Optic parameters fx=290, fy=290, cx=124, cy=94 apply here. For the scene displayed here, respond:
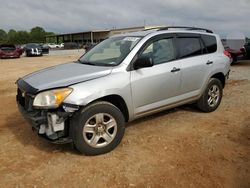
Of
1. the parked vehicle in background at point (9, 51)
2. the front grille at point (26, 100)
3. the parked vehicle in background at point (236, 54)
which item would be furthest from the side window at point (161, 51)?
the parked vehicle in background at point (9, 51)

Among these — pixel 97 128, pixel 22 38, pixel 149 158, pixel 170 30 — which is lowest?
pixel 149 158

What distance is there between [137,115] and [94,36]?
75.5 metres

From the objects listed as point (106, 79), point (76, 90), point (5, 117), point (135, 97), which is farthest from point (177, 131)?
point (5, 117)

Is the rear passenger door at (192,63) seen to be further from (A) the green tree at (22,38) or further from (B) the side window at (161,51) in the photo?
(A) the green tree at (22,38)

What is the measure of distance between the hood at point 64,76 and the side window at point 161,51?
87 centimetres

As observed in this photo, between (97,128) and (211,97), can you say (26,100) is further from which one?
(211,97)

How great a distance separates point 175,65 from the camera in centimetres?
496

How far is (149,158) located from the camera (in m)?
3.90

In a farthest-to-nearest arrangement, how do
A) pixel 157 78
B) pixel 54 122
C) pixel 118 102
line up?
pixel 157 78
pixel 118 102
pixel 54 122

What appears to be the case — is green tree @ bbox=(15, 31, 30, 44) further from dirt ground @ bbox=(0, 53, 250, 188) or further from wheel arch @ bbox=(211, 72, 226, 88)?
dirt ground @ bbox=(0, 53, 250, 188)

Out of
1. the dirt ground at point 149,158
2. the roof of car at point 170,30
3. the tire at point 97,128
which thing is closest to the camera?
the dirt ground at point 149,158

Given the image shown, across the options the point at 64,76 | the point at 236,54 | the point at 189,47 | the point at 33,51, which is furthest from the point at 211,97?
the point at 33,51

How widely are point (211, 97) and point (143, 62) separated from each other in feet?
7.48

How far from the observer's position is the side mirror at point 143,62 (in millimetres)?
4340
